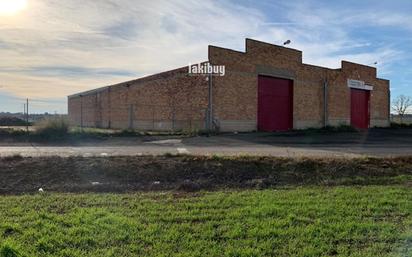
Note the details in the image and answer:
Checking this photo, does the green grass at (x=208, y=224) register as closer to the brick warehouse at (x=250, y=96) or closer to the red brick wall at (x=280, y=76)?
the brick warehouse at (x=250, y=96)

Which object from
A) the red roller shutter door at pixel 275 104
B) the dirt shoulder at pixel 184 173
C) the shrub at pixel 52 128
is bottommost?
the dirt shoulder at pixel 184 173

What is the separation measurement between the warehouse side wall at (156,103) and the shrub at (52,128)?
582 centimetres

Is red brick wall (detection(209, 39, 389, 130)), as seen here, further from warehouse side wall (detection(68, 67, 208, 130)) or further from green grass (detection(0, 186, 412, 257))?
green grass (detection(0, 186, 412, 257))

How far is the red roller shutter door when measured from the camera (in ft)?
111

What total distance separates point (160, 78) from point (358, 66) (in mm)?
22519

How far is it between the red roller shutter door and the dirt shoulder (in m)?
22.5

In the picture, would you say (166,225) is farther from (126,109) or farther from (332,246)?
(126,109)

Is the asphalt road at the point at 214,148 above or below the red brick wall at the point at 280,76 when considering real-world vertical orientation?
below

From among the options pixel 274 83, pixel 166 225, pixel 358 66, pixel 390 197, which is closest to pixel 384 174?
pixel 390 197

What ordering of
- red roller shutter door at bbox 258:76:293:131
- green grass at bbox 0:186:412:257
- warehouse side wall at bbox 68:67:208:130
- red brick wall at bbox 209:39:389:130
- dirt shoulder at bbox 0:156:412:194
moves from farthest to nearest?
red roller shutter door at bbox 258:76:293:131, warehouse side wall at bbox 68:67:208:130, red brick wall at bbox 209:39:389:130, dirt shoulder at bbox 0:156:412:194, green grass at bbox 0:186:412:257

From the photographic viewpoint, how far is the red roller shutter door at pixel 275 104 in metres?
34.0

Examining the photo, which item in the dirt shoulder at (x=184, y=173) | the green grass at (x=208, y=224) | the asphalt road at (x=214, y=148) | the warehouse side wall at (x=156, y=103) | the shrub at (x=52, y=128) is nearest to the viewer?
the green grass at (x=208, y=224)

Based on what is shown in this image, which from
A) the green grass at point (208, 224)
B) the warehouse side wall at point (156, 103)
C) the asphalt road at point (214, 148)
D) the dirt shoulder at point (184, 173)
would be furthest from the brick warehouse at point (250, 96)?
the green grass at point (208, 224)

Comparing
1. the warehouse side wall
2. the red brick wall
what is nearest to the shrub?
the warehouse side wall
